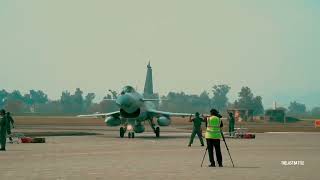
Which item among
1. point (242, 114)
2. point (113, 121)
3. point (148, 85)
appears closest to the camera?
point (113, 121)

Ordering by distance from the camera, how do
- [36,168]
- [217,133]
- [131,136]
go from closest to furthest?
1. [36,168]
2. [217,133]
3. [131,136]

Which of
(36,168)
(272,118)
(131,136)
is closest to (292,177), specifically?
(36,168)

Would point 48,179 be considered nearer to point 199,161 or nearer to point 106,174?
point 106,174

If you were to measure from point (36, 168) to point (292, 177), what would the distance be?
7.45 m

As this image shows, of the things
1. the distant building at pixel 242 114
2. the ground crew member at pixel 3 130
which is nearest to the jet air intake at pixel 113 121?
the ground crew member at pixel 3 130

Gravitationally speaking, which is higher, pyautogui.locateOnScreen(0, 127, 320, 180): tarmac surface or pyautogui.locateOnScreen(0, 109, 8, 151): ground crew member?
pyautogui.locateOnScreen(0, 109, 8, 151): ground crew member

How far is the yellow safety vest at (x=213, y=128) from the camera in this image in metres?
21.2

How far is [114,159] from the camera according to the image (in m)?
23.3

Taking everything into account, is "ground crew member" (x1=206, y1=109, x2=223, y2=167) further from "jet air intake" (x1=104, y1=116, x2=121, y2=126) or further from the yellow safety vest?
"jet air intake" (x1=104, y1=116, x2=121, y2=126)

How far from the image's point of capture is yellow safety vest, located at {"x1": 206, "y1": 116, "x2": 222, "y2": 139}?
69.6 ft

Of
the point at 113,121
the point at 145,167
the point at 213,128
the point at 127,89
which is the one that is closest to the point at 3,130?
the point at 145,167

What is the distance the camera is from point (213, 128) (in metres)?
21.4

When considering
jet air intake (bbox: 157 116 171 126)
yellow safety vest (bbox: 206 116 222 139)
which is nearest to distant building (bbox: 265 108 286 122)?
jet air intake (bbox: 157 116 171 126)

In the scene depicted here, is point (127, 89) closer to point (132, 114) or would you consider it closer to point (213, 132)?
point (132, 114)
